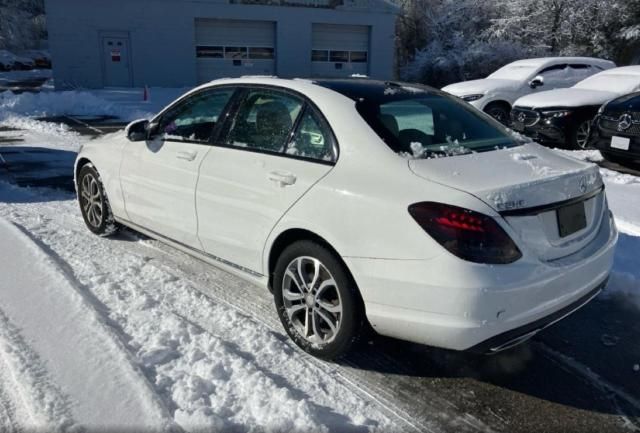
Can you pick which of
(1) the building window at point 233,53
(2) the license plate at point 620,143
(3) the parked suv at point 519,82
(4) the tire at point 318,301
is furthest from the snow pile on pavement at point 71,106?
(4) the tire at point 318,301

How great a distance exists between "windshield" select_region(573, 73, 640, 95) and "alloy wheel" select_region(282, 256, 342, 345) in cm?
898

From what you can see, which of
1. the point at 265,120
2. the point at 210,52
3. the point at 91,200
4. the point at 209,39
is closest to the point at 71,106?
the point at 210,52

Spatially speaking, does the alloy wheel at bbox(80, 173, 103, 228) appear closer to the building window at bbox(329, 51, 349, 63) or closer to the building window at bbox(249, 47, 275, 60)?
the building window at bbox(249, 47, 275, 60)

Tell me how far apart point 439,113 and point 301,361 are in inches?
73.4

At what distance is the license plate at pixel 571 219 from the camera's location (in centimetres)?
297

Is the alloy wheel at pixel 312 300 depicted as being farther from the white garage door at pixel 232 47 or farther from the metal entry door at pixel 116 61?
the metal entry door at pixel 116 61

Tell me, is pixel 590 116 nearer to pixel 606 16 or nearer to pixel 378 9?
pixel 378 9

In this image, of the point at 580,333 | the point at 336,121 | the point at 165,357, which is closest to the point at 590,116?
A: the point at 580,333

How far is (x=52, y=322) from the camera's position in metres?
3.56

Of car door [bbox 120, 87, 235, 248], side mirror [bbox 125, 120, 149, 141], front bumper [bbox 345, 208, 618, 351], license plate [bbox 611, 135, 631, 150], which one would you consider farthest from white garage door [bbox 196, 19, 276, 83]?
front bumper [bbox 345, 208, 618, 351]

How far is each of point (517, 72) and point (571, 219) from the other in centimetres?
1121

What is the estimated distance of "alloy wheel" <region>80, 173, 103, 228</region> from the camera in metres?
5.42

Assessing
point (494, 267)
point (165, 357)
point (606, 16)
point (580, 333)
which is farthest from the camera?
point (606, 16)

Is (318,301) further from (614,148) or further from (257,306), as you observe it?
(614,148)
